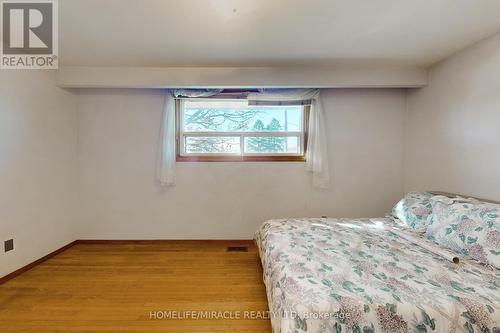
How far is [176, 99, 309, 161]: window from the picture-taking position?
3.09 m

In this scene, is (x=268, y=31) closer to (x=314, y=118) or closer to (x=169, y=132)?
(x=314, y=118)

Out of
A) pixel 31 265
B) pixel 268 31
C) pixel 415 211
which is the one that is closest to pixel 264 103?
pixel 268 31

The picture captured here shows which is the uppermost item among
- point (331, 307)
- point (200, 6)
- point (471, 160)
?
point (200, 6)

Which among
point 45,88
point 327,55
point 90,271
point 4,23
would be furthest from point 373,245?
point 45,88

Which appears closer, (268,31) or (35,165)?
(268,31)

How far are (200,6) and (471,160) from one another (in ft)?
9.01

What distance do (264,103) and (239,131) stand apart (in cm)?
50

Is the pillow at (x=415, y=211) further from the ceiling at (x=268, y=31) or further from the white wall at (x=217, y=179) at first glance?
the ceiling at (x=268, y=31)

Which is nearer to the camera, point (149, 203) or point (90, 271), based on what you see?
point (90, 271)

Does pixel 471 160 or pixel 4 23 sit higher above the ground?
pixel 4 23

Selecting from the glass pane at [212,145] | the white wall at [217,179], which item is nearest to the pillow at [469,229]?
the white wall at [217,179]

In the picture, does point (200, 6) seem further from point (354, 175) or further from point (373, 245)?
point (354, 175)

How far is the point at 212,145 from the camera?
313 cm

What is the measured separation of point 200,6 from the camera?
1.58 meters
